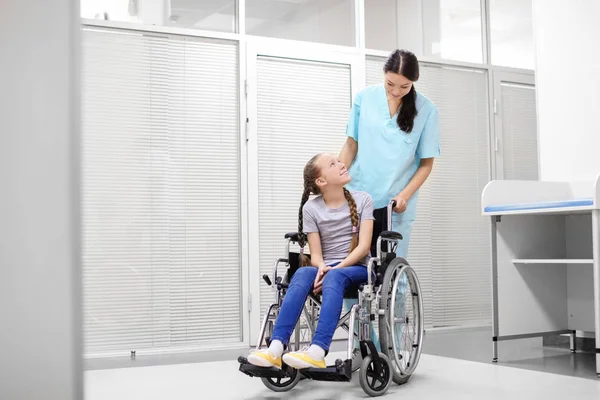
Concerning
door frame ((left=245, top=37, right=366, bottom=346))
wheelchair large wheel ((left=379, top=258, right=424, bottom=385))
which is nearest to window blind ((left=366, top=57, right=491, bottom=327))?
door frame ((left=245, top=37, right=366, bottom=346))

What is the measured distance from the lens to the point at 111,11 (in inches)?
157

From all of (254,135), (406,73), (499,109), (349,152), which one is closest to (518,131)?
(499,109)

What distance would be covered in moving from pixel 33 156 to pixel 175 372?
294cm

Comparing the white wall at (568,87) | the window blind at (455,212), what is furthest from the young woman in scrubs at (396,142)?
the window blind at (455,212)

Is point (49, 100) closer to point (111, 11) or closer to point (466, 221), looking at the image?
point (111, 11)

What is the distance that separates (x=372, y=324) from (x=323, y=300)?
1.06 feet

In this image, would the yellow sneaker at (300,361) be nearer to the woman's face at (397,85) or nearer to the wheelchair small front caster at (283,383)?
the wheelchair small front caster at (283,383)

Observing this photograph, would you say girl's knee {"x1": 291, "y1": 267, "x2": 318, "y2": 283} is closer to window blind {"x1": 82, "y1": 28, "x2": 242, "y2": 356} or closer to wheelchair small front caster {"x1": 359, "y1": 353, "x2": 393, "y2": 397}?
wheelchair small front caster {"x1": 359, "y1": 353, "x2": 393, "y2": 397}

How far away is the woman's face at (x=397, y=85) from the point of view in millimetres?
2879

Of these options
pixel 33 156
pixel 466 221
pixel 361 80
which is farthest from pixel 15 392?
pixel 466 221

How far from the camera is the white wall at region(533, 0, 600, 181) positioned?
145 inches

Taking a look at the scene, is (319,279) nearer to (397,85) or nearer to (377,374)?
(377,374)

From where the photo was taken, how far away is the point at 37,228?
0.38 metres

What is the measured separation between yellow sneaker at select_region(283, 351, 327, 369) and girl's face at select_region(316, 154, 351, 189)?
0.72m
